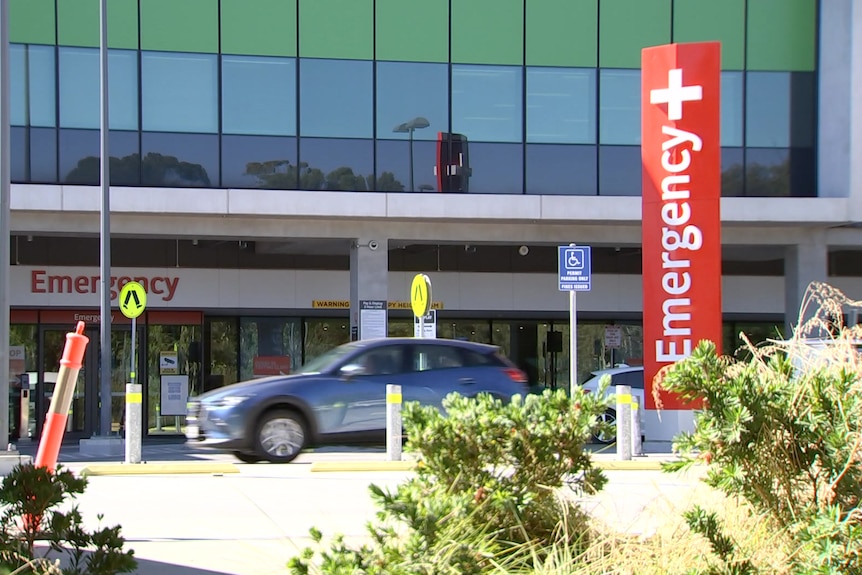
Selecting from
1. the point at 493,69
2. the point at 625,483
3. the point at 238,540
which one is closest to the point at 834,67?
the point at 493,69

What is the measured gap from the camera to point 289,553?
717cm

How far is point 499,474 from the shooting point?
221 inches

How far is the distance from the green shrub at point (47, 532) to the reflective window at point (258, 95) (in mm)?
19416

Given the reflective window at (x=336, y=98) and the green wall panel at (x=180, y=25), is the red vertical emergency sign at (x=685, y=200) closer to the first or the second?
the reflective window at (x=336, y=98)

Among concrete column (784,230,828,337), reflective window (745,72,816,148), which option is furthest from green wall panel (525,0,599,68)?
concrete column (784,230,828,337)

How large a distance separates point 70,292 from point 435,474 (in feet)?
74.2

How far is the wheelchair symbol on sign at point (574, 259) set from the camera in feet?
57.2

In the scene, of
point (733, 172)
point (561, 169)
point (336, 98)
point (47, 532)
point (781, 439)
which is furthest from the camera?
point (733, 172)

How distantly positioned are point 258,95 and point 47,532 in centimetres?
1980

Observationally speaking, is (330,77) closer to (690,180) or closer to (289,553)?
(690,180)

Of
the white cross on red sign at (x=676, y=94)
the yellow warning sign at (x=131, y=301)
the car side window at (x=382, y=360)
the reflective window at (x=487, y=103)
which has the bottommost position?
the car side window at (x=382, y=360)

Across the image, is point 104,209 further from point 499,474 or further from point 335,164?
point 499,474

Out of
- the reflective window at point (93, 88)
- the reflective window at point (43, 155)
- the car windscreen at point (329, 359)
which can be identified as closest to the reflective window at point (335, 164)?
the reflective window at point (93, 88)

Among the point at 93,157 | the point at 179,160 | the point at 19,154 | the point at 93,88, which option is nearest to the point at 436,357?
the point at 179,160
